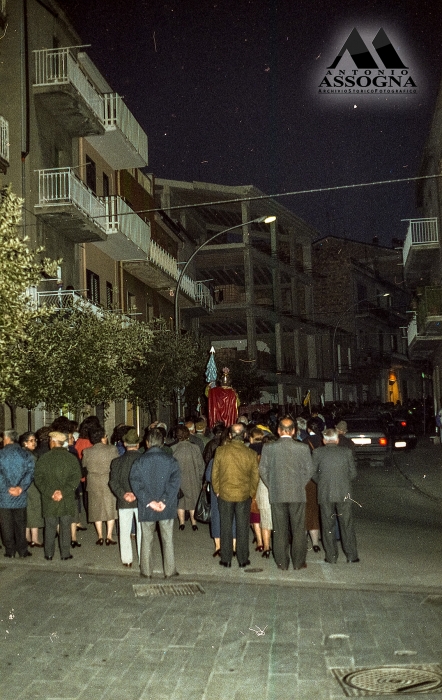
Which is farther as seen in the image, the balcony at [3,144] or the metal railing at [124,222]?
the metal railing at [124,222]

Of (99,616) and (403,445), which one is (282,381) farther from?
(99,616)

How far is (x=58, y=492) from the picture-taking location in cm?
1135

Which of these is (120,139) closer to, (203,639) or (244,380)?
(244,380)

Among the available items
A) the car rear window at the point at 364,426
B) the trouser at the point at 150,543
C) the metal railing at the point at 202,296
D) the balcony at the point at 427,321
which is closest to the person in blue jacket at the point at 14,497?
the trouser at the point at 150,543

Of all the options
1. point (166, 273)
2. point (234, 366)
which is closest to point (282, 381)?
point (234, 366)

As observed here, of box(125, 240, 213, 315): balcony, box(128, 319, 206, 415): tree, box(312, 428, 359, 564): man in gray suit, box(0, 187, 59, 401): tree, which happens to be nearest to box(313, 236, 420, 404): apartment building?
box(125, 240, 213, 315): balcony

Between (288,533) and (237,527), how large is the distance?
628 millimetres

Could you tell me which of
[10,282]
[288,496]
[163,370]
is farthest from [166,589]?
[163,370]

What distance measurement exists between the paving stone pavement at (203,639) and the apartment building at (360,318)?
59644 mm

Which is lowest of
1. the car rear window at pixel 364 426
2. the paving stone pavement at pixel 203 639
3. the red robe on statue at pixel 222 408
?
the paving stone pavement at pixel 203 639

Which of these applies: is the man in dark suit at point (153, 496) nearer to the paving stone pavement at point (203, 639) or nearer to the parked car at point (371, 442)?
the paving stone pavement at point (203, 639)

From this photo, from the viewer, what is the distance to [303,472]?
10.6 meters

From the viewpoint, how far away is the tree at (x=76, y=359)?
18.1 metres

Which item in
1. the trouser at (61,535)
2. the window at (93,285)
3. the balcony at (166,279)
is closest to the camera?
the trouser at (61,535)
